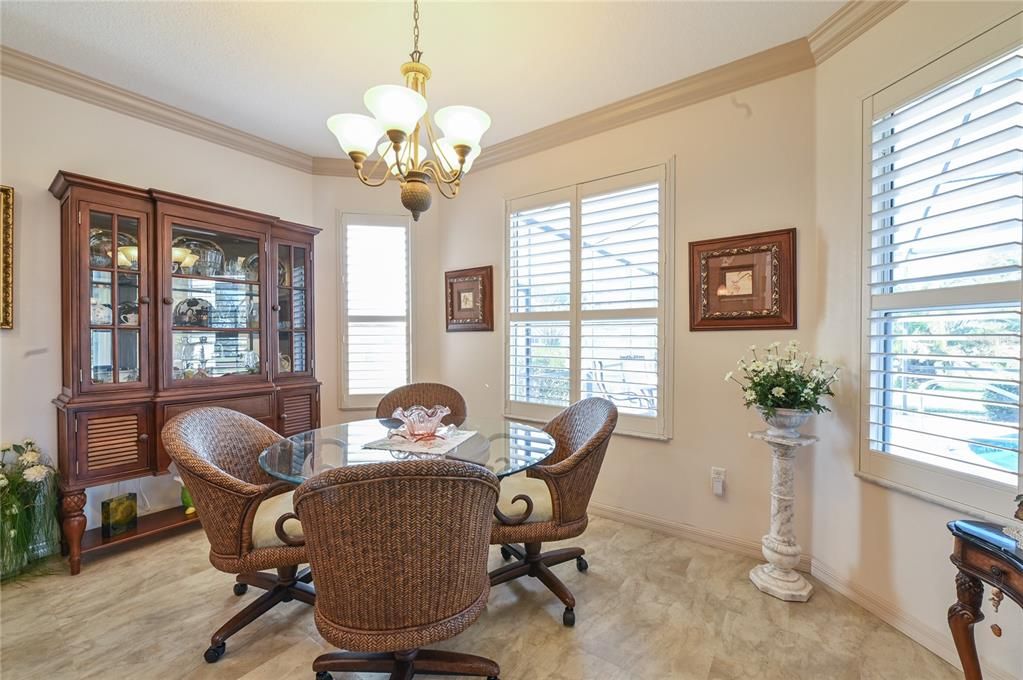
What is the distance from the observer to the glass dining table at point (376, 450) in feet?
5.91

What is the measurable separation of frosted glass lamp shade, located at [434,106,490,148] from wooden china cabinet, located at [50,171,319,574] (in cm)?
195

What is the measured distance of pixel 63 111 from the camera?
2.57 m

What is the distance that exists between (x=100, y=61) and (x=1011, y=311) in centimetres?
440

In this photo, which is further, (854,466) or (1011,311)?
(854,466)

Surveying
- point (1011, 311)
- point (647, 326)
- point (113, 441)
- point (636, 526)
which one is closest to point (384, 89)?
point (647, 326)

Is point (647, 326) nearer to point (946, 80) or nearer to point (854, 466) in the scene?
point (854, 466)

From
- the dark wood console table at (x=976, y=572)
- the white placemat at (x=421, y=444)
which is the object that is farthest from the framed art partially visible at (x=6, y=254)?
the dark wood console table at (x=976, y=572)

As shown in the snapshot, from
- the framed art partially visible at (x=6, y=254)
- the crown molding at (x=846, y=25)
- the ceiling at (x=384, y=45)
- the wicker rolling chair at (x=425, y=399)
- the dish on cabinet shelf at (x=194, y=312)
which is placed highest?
the ceiling at (x=384, y=45)

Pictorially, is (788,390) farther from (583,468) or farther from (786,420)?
(583,468)

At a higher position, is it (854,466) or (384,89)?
(384,89)

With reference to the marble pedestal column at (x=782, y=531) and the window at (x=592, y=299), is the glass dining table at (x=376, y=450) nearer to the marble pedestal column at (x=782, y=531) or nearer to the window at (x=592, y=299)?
the window at (x=592, y=299)

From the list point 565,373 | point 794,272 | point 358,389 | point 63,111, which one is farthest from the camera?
point 358,389

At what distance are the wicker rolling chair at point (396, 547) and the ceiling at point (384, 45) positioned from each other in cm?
213

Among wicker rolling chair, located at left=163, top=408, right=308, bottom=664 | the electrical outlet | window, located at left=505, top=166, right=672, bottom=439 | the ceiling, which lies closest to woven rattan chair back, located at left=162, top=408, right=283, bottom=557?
wicker rolling chair, located at left=163, top=408, right=308, bottom=664
